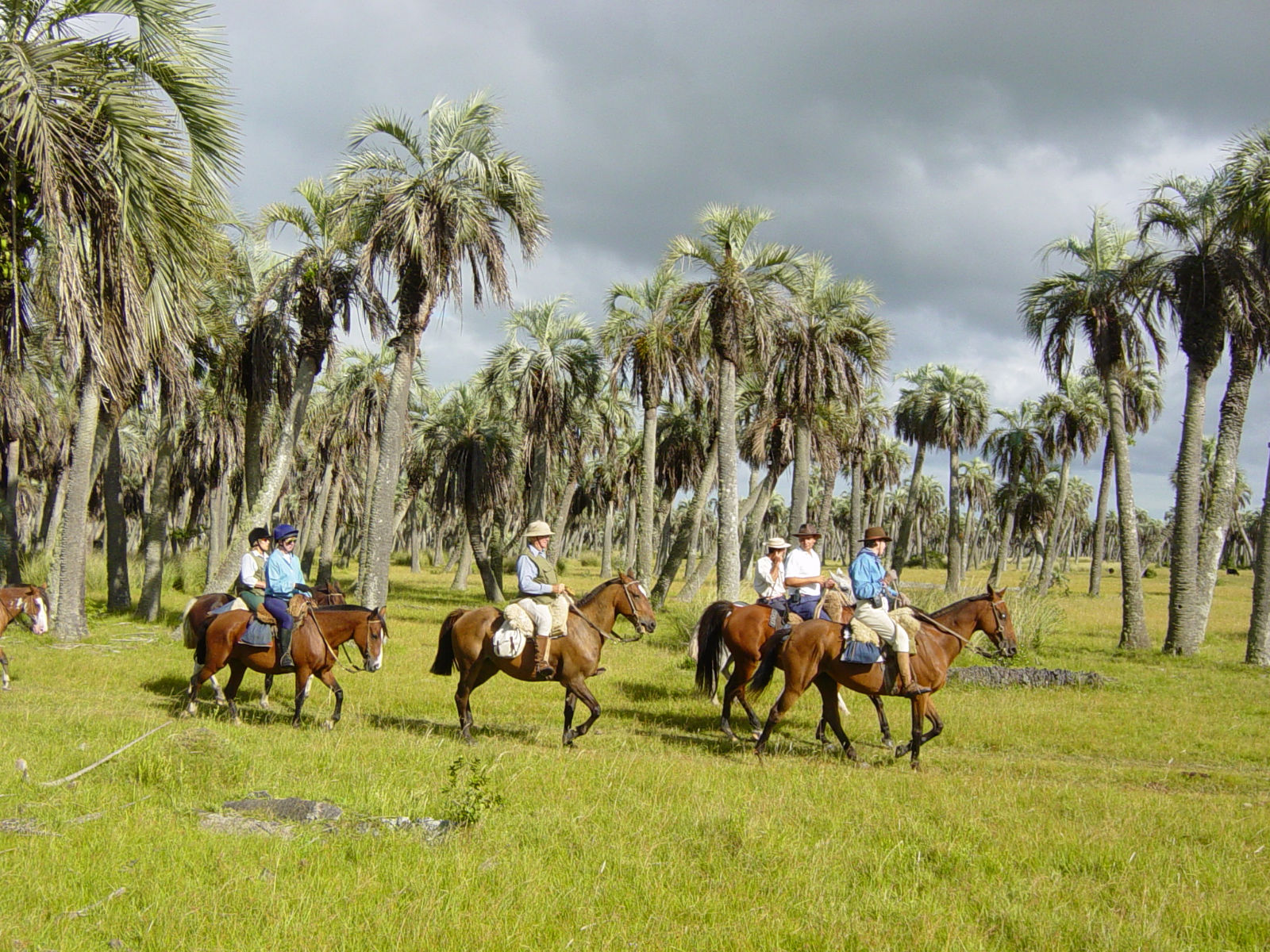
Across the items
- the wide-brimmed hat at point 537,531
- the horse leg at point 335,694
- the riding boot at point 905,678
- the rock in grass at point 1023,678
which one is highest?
the wide-brimmed hat at point 537,531

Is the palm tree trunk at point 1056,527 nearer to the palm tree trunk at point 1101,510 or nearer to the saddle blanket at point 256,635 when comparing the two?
the palm tree trunk at point 1101,510

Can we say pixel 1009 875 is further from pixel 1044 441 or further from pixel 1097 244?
pixel 1044 441

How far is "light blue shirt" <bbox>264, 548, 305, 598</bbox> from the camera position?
36.0 feet

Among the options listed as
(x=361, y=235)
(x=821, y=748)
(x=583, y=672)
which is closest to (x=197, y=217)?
(x=583, y=672)

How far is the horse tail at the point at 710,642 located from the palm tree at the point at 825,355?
14321mm

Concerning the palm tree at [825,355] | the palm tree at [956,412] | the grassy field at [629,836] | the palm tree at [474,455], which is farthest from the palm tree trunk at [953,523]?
the grassy field at [629,836]

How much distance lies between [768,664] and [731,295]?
42.2 ft

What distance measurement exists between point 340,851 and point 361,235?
62.6ft

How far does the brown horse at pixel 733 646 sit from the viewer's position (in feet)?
38.1

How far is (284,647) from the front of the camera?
10836 millimetres

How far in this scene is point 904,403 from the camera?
43688mm

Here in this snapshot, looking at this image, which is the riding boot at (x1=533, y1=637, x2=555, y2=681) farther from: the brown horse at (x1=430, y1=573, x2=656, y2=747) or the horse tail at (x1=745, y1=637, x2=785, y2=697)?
the horse tail at (x1=745, y1=637, x2=785, y2=697)

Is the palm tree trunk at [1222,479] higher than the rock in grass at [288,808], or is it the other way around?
the palm tree trunk at [1222,479]

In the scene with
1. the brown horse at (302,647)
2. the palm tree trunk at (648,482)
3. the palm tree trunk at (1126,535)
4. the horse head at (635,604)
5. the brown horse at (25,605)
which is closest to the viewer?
the horse head at (635,604)
